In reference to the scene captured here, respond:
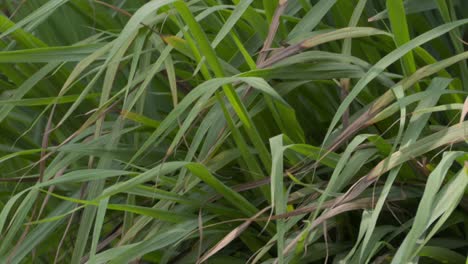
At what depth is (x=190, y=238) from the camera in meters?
1.56

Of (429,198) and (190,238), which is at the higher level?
(429,198)

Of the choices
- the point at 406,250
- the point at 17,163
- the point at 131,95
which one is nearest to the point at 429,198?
the point at 406,250

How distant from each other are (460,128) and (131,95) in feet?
1.67

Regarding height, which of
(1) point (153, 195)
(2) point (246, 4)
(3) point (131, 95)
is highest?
(2) point (246, 4)

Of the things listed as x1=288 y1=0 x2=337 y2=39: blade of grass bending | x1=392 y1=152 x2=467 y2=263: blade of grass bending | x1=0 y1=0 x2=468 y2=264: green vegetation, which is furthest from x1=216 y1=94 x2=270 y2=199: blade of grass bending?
x1=392 y1=152 x2=467 y2=263: blade of grass bending

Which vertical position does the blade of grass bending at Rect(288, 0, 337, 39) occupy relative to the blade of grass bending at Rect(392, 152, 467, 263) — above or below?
above

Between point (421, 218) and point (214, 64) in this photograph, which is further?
point (214, 64)

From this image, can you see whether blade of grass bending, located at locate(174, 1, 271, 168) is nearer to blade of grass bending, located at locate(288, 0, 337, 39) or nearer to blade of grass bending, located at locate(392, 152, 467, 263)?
blade of grass bending, located at locate(288, 0, 337, 39)

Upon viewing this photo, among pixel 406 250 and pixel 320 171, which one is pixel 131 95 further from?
pixel 406 250

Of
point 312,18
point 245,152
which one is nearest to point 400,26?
point 312,18

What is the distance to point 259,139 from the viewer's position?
1450 mm

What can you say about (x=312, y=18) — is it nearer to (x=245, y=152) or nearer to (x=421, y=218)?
(x=245, y=152)

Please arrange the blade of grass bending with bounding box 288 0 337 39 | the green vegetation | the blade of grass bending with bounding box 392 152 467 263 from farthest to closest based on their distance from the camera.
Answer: the blade of grass bending with bounding box 288 0 337 39 → the green vegetation → the blade of grass bending with bounding box 392 152 467 263

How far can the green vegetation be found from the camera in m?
1.35
